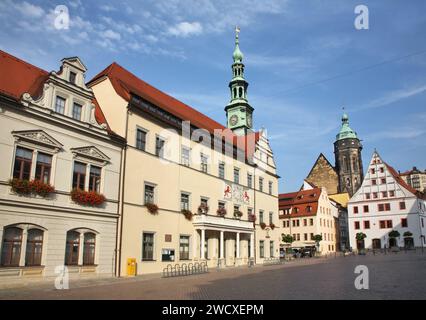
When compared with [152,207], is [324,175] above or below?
above

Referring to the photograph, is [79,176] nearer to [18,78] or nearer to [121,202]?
[121,202]

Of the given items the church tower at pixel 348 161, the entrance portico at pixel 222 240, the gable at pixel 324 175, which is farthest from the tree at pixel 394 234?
the gable at pixel 324 175

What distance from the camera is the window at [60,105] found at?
22.5 metres

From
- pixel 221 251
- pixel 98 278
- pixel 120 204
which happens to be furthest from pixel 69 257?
pixel 221 251

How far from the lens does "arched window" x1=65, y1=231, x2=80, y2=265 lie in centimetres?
2172

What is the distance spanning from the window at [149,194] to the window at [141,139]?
9.48 ft

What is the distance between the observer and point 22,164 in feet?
65.6

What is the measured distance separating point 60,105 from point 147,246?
38.0 feet

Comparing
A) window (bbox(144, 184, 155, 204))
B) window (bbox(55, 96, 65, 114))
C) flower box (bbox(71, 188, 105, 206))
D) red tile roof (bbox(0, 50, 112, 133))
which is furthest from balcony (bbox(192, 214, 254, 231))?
red tile roof (bbox(0, 50, 112, 133))

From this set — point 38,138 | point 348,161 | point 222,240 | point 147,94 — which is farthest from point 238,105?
point 348,161

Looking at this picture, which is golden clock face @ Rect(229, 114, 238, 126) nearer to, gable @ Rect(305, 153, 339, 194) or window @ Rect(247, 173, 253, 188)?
window @ Rect(247, 173, 253, 188)

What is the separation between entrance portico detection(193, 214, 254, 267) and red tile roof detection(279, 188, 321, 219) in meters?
32.1
